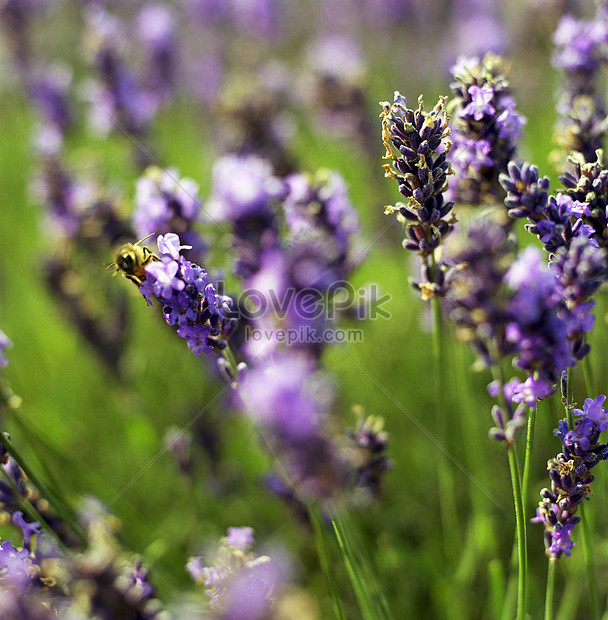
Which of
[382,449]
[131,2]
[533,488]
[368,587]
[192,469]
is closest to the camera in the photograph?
[368,587]

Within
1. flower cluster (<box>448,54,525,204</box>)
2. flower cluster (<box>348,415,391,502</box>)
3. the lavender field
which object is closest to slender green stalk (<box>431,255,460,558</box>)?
the lavender field

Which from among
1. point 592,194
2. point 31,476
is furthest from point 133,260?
point 592,194

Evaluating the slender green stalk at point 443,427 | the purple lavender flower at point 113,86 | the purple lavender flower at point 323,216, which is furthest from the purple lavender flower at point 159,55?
the slender green stalk at point 443,427

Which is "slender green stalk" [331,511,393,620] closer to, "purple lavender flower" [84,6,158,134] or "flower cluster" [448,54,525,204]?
"flower cluster" [448,54,525,204]

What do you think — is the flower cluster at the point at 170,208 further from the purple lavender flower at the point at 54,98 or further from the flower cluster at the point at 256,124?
the purple lavender flower at the point at 54,98

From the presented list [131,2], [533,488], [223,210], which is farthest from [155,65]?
[131,2]

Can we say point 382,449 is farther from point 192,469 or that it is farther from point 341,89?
point 341,89
